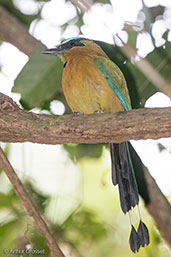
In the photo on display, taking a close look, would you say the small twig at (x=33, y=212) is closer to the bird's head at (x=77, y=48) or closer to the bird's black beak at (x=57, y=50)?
the bird's black beak at (x=57, y=50)

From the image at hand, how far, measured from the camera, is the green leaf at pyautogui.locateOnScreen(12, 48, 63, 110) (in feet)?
10.2

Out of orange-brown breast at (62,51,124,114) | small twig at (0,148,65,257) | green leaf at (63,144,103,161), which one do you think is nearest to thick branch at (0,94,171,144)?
small twig at (0,148,65,257)

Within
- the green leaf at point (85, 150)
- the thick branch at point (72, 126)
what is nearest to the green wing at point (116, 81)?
the green leaf at point (85, 150)

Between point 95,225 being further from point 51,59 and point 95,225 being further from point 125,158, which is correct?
point 51,59

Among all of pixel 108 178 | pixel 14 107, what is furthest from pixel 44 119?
pixel 108 178

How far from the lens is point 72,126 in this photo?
2623 millimetres

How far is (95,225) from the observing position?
12.2ft

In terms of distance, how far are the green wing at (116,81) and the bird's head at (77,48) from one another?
322 millimetres

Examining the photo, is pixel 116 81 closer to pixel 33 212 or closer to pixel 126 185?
pixel 126 185

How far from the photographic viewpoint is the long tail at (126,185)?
3033 millimetres

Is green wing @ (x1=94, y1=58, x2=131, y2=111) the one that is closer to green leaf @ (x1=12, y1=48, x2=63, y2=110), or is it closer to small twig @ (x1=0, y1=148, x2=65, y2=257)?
green leaf @ (x1=12, y1=48, x2=63, y2=110)

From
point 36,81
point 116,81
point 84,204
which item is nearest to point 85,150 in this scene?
point 84,204

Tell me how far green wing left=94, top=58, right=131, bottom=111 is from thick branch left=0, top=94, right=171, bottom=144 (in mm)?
688

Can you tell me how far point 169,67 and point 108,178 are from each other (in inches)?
51.2
